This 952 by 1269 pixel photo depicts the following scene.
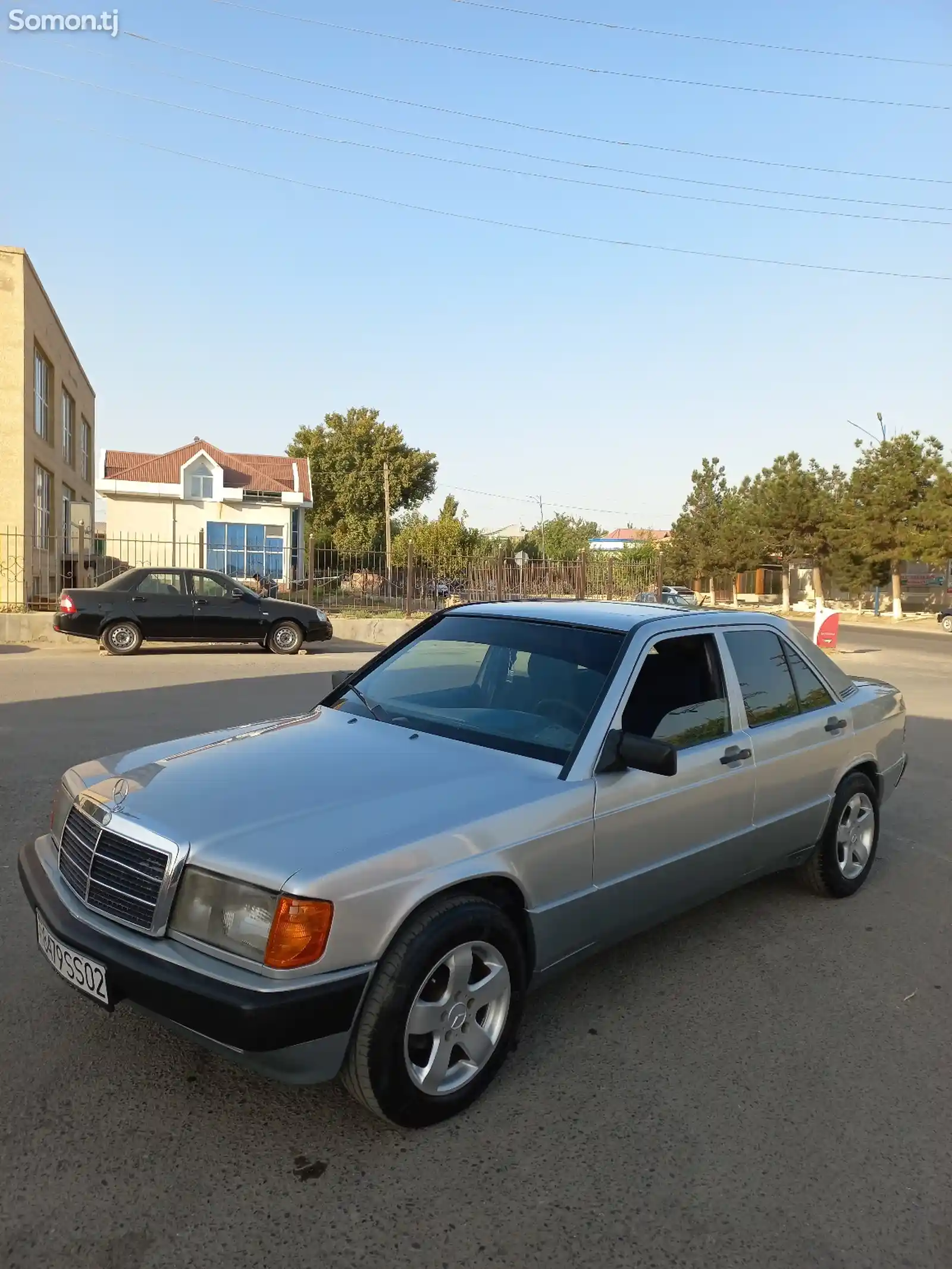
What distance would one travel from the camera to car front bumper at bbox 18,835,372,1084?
2508mm

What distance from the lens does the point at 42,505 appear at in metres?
29.1

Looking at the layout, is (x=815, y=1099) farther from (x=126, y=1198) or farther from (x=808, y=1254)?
(x=126, y=1198)

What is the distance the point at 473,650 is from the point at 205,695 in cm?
800

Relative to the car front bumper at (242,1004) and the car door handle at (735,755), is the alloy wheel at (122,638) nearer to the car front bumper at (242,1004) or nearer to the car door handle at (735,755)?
the car door handle at (735,755)

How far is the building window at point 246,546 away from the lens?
139 feet

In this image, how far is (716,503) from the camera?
66.6 meters

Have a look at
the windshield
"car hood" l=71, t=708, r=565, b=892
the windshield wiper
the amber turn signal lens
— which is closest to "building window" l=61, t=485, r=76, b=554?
the windshield wiper

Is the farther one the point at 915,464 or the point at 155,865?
the point at 915,464

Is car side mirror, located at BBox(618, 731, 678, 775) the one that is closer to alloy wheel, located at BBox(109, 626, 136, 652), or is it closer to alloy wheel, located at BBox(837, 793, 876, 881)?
alloy wheel, located at BBox(837, 793, 876, 881)

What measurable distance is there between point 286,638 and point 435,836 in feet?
51.1

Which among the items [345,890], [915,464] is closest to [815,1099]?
[345,890]

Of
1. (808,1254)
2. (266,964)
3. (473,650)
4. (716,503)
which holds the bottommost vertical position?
(808,1254)

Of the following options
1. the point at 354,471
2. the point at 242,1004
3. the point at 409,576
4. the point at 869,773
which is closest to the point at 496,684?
the point at 242,1004

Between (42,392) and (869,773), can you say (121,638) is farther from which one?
(42,392)
